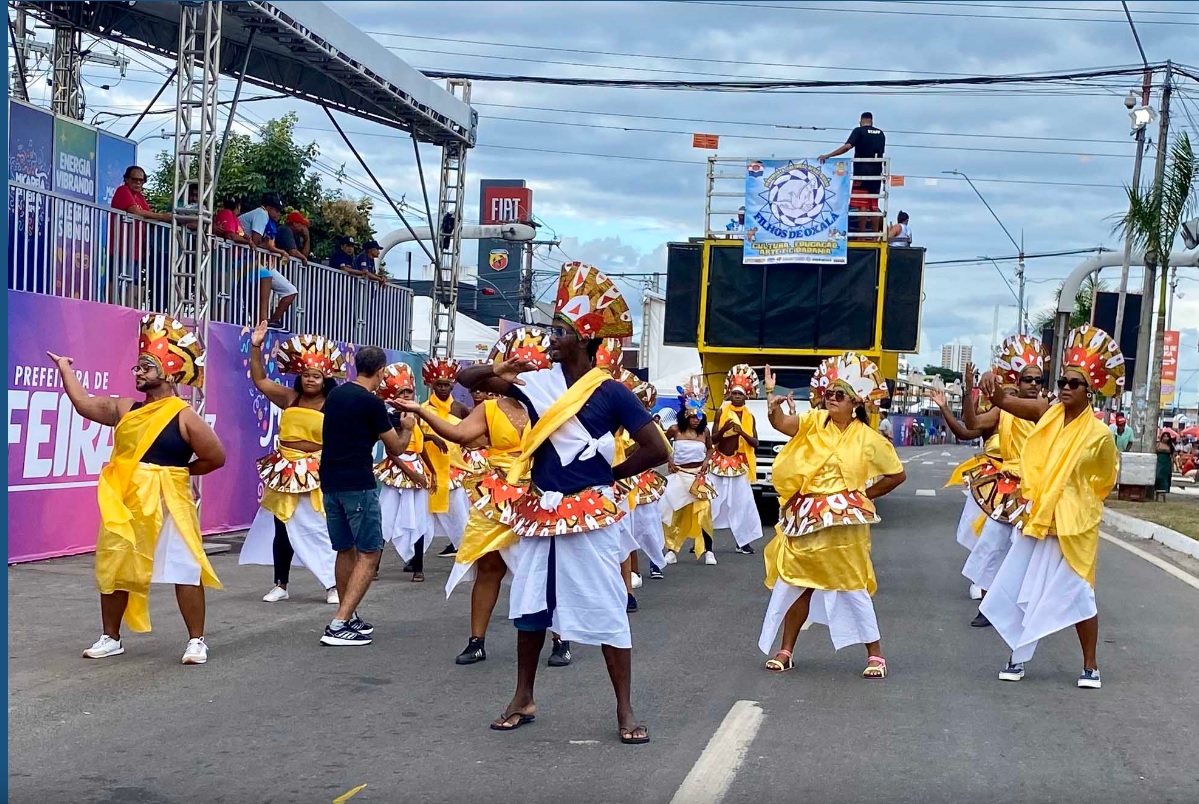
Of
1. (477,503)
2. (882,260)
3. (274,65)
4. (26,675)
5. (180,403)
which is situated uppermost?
(274,65)

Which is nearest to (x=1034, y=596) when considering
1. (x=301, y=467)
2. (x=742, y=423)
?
(x=301, y=467)

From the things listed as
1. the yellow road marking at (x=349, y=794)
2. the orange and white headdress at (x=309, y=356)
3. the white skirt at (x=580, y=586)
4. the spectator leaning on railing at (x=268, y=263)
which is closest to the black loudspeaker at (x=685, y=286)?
the spectator leaning on railing at (x=268, y=263)

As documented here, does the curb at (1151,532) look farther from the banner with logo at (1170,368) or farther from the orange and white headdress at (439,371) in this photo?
the banner with logo at (1170,368)

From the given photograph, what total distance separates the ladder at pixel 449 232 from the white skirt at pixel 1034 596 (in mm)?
13008

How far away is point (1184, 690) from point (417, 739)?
4.43m

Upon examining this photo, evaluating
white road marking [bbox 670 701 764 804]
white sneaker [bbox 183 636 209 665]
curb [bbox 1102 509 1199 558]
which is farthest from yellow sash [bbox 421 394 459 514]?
curb [bbox 1102 509 1199 558]

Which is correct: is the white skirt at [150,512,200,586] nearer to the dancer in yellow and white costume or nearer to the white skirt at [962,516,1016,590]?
the dancer in yellow and white costume

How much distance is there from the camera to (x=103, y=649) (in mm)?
7949

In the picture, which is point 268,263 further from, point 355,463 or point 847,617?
point 847,617

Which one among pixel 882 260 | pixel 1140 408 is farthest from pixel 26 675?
pixel 1140 408

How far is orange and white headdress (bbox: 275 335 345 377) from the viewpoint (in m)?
10.2

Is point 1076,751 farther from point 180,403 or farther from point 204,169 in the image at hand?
A: point 204,169

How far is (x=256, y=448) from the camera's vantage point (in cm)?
1564

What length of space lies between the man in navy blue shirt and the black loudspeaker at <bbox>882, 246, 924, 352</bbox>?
12854mm
